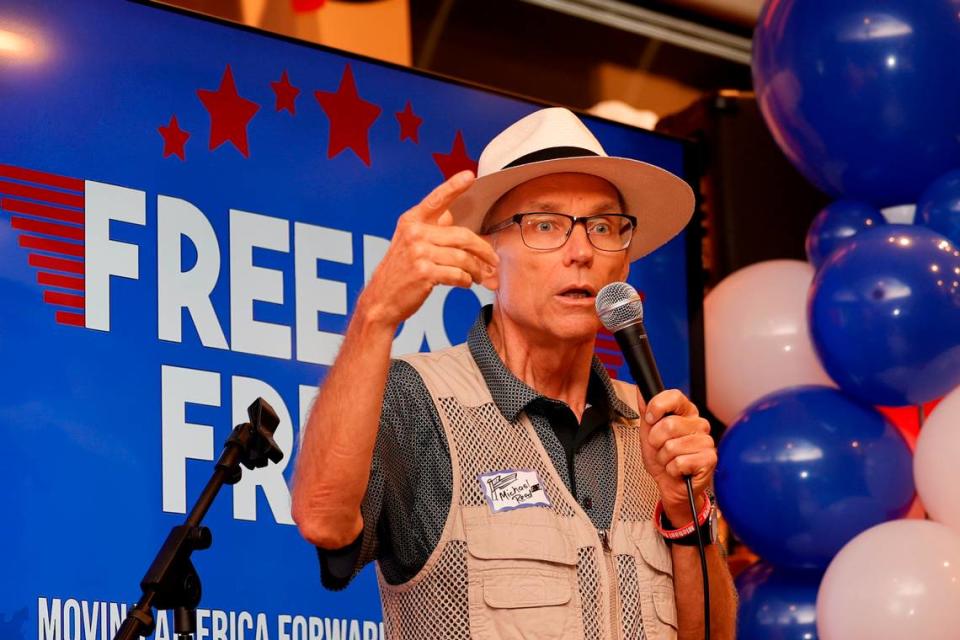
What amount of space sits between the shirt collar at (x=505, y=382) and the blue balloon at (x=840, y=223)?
1131 mm

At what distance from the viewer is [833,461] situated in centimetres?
340

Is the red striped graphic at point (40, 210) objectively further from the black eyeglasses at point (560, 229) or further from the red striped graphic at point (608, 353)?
the red striped graphic at point (608, 353)

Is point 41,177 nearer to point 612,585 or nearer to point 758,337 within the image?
point 612,585

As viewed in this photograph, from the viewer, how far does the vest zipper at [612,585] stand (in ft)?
7.94

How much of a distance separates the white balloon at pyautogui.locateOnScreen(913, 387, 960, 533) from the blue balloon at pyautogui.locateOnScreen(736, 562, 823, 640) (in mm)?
350

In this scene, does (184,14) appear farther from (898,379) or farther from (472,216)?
(898,379)

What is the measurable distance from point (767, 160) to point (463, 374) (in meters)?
2.26

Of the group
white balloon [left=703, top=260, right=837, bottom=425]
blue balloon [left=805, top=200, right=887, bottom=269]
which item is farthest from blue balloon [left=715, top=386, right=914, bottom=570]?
blue balloon [left=805, top=200, right=887, bottom=269]

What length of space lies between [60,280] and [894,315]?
1700mm

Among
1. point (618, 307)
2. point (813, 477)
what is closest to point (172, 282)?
point (618, 307)

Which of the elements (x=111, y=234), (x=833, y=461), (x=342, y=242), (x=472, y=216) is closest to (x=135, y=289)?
(x=111, y=234)

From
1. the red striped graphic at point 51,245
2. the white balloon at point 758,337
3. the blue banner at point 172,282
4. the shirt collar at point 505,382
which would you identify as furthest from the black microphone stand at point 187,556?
the white balloon at point 758,337

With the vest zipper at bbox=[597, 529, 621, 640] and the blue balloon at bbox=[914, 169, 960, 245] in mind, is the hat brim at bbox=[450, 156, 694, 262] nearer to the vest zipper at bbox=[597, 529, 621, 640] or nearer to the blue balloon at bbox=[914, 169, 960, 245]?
the vest zipper at bbox=[597, 529, 621, 640]

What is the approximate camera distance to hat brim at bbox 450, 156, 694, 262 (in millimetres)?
2643
